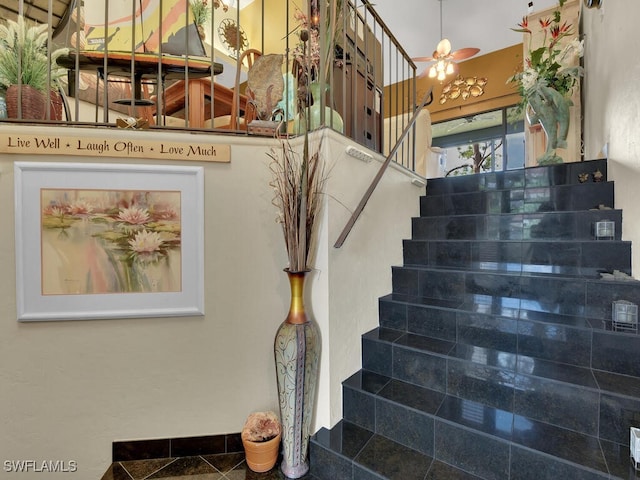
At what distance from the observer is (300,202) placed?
4.91 feet

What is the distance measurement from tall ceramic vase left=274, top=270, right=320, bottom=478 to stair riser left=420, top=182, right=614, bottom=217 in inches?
66.4

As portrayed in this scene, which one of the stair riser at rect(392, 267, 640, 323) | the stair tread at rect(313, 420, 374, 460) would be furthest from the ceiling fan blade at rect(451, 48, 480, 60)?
the stair tread at rect(313, 420, 374, 460)

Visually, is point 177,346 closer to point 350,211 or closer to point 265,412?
point 265,412

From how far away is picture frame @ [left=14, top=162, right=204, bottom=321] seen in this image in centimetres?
148

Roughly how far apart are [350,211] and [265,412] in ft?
4.02

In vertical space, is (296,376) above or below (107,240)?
below

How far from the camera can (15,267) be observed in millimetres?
1471

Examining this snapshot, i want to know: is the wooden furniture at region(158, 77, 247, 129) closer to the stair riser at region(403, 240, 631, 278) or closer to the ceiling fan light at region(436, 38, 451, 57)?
the stair riser at region(403, 240, 631, 278)

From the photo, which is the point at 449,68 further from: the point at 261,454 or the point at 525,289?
the point at 261,454

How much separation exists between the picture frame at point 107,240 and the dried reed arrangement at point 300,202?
0.47 m

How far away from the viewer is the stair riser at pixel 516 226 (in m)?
1.97

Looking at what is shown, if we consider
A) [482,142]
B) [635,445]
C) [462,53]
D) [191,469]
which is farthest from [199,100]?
[482,142]

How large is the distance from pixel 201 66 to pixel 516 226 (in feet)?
7.69

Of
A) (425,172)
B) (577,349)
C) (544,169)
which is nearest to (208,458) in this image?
(577,349)
